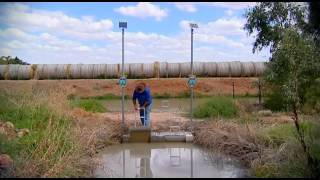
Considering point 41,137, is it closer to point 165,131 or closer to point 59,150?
point 59,150

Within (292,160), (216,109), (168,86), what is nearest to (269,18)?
(216,109)

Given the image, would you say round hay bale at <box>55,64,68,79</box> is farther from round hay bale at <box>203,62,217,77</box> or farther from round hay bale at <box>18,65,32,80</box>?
round hay bale at <box>203,62,217,77</box>

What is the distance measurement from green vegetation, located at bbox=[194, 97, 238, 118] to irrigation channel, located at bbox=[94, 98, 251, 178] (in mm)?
4761

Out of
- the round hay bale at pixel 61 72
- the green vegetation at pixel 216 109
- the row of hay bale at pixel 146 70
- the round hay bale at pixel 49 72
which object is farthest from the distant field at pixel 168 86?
the green vegetation at pixel 216 109

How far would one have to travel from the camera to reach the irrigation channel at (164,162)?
9.93 m

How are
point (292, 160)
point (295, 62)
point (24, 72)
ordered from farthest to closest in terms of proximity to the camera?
point (24, 72), point (295, 62), point (292, 160)

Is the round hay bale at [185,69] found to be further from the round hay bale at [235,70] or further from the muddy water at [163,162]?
the muddy water at [163,162]

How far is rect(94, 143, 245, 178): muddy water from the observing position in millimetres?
9945

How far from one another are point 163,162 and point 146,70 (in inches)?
1165

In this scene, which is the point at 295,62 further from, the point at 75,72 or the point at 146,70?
the point at 75,72

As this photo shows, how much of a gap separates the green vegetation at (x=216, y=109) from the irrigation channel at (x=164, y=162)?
4761mm

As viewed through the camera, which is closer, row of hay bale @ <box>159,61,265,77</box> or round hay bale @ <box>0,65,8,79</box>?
round hay bale @ <box>0,65,8,79</box>

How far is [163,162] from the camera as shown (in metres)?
11.3

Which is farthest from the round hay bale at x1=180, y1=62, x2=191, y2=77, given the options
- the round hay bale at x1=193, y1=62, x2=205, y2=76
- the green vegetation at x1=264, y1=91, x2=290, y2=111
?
the green vegetation at x1=264, y1=91, x2=290, y2=111
